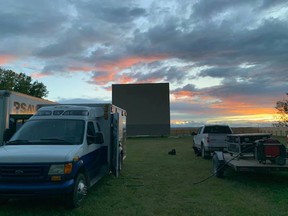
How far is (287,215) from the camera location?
22.7ft

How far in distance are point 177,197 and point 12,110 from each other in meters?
6.41

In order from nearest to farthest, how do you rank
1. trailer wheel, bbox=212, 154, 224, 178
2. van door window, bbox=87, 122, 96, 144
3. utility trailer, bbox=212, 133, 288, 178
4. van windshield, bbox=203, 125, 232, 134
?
1. van door window, bbox=87, 122, 96, 144
2. utility trailer, bbox=212, 133, 288, 178
3. trailer wheel, bbox=212, 154, 224, 178
4. van windshield, bbox=203, 125, 232, 134

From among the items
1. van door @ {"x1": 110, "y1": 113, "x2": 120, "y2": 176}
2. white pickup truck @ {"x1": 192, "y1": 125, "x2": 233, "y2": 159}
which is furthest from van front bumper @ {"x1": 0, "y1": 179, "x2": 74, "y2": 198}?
white pickup truck @ {"x1": 192, "y1": 125, "x2": 233, "y2": 159}

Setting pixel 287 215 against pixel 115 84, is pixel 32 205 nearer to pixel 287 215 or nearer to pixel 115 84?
pixel 287 215

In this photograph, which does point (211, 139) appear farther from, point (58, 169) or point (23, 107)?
point (58, 169)

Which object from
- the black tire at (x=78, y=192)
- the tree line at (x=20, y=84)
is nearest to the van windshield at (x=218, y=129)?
the black tire at (x=78, y=192)

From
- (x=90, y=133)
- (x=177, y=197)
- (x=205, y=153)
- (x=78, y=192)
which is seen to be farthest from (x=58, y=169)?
(x=205, y=153)

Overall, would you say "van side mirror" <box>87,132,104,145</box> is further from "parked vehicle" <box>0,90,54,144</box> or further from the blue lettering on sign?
the blue lettering on sign

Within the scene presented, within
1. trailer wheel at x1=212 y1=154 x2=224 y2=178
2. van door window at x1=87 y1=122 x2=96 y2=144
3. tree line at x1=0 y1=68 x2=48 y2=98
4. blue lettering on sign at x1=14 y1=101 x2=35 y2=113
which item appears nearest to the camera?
van door window at x1=87 y1=122 x2=96 y2=144

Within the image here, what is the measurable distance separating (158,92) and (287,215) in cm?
4884

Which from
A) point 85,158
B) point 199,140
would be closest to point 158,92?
point 199,140

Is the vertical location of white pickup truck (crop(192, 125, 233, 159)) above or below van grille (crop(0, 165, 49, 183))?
above

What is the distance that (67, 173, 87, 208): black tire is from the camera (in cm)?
709

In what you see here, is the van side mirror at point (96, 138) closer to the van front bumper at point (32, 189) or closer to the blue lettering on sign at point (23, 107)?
the van front bumper at point (32, 189)
